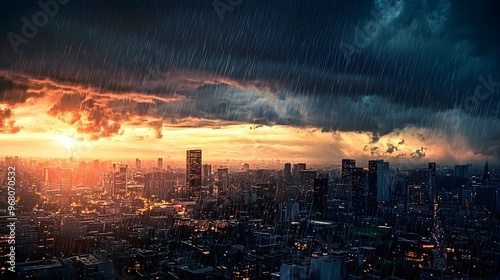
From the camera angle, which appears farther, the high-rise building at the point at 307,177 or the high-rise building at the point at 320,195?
the high-rise building at the point at 307,177

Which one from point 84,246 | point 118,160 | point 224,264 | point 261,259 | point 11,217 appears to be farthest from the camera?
point 118,160

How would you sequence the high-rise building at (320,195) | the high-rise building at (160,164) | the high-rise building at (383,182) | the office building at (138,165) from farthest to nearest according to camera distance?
the office building at (138,165) → the high-rise building at (160,164) → the high-rise building at (383,182) → the high-rise building at (320,195)

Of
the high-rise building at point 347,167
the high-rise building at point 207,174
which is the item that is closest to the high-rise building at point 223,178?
the high-rise building at point 207,174

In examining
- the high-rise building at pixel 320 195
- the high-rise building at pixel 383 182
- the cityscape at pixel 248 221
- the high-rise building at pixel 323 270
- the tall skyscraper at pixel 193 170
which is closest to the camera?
the high-rise building at pixel 323 270

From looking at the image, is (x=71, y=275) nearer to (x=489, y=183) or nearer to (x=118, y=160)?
(x=489, y=183)

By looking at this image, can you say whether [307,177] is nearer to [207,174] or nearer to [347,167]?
[347,167]

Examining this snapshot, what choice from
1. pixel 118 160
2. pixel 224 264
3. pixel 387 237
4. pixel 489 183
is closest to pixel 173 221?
pixel 224 264

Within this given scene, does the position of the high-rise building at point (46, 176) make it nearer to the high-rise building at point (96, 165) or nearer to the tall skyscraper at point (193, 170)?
the high-rise building at point (96, 165)
